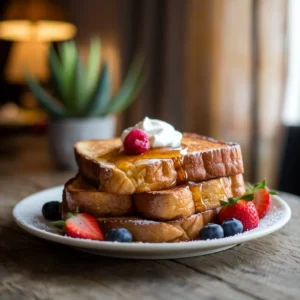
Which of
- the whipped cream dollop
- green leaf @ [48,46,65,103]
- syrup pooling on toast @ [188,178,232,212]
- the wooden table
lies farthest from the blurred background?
the wooden table

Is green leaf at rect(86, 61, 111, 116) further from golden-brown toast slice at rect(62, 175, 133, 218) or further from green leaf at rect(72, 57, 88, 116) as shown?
golden-brown toast slice at rect(62, 175, 133, 218)

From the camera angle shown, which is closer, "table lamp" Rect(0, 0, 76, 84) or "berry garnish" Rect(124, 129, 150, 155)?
"berry garnish" Rect(124, 129, 150, 155)

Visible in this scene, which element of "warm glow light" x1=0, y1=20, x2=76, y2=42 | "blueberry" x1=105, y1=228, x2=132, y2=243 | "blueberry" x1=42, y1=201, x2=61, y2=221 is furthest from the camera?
"warm glow light" x1=0, y1=20, x2=76, y2=42

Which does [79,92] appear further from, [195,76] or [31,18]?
[31,18]

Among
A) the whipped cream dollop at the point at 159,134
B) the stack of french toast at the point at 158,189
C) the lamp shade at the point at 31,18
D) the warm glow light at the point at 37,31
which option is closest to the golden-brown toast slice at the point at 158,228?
the stack of french toast at the point at 158,189

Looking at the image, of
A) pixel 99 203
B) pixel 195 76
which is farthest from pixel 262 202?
pixel 195 76

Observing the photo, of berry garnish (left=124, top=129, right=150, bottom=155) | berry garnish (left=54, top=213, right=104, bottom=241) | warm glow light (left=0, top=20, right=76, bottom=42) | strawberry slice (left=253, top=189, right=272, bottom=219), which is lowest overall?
strawberry slice (left=253, top=189, right=272, bottom=219)
